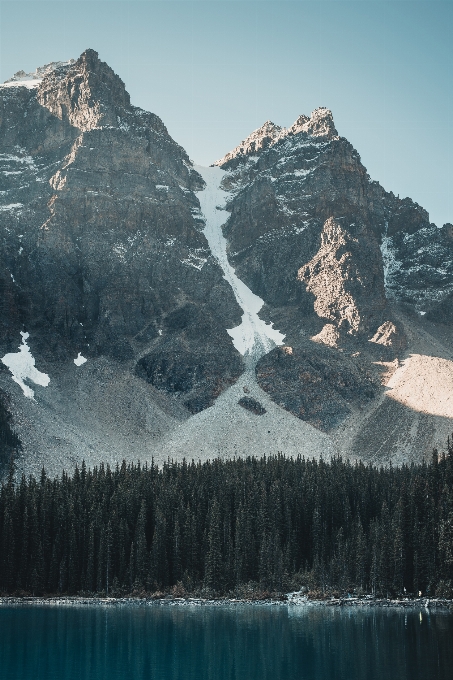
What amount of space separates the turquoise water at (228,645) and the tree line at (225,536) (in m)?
13.3

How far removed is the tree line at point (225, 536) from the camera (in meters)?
89.7

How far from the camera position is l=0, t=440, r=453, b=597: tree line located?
3531 inches

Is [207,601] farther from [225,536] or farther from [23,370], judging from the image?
[23,370]

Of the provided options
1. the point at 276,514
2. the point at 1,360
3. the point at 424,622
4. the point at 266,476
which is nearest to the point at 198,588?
the point at 276,514

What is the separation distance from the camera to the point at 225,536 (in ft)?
336

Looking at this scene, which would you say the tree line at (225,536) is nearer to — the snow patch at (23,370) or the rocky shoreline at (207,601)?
the rocky shoreline at (207,601)

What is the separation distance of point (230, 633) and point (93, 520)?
133 feet

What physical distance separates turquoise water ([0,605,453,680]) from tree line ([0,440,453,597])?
525 inches

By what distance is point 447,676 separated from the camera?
45.3m

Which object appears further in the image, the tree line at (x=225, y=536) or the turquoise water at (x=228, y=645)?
the tree line at (x=225, y=536)

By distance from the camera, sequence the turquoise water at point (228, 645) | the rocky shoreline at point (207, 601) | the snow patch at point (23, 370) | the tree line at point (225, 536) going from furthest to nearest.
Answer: the snow patch at point (23, 370) → the tree line at point (225, 536) → the rocky shoreline at point (207, 601) → the turquoise water at point (228, 645)

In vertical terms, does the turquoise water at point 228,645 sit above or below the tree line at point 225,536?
below

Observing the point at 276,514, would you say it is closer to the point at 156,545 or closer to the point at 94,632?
the point at 156,545

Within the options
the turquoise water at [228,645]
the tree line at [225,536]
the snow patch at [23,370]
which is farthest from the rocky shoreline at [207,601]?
the snow patch at [23,370]
